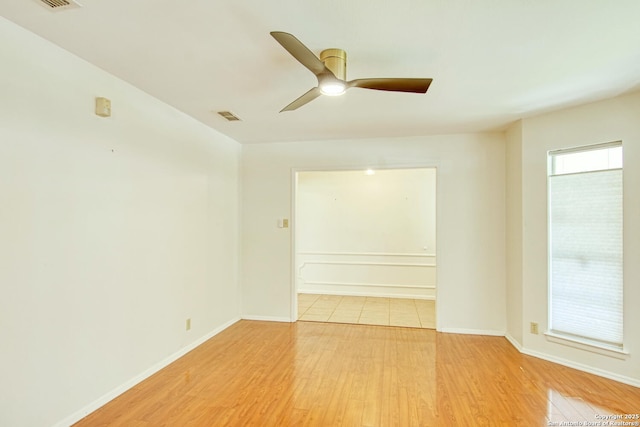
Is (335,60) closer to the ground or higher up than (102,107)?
higher up

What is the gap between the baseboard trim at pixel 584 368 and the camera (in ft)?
9.15

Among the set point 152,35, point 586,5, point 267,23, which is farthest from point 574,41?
point 152,35

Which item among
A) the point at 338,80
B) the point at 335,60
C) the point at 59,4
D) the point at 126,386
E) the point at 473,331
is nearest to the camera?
the point at 59,4

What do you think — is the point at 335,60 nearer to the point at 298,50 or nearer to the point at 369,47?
the point at 369,47

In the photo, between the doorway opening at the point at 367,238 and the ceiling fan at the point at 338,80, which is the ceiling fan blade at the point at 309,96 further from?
the doorway opening at the point at 367,238

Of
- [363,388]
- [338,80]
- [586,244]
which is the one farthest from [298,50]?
[586,244]

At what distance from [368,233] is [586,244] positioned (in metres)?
3.46

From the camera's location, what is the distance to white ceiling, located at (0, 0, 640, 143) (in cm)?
171

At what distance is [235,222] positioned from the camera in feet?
14.9

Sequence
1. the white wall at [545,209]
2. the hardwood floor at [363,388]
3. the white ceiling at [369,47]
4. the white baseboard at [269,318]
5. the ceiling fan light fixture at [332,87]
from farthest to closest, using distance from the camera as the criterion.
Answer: the white baseboard at [269,318] → the white wall at [545,209] → the hardwood floor at [363,388] → the ceiling fan light fixture at [332,87] → the white ceiling at [369,47]

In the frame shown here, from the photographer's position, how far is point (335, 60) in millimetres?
2082

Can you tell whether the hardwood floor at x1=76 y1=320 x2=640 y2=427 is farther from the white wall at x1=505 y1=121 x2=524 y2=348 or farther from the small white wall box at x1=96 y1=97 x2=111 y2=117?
the small white wall box at x1=96 y1=97 x2=111 y2=117

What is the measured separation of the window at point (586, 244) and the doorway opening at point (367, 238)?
2400mm

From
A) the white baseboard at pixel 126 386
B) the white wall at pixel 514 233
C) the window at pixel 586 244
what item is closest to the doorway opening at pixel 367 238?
the white wall at pixel 514 233
